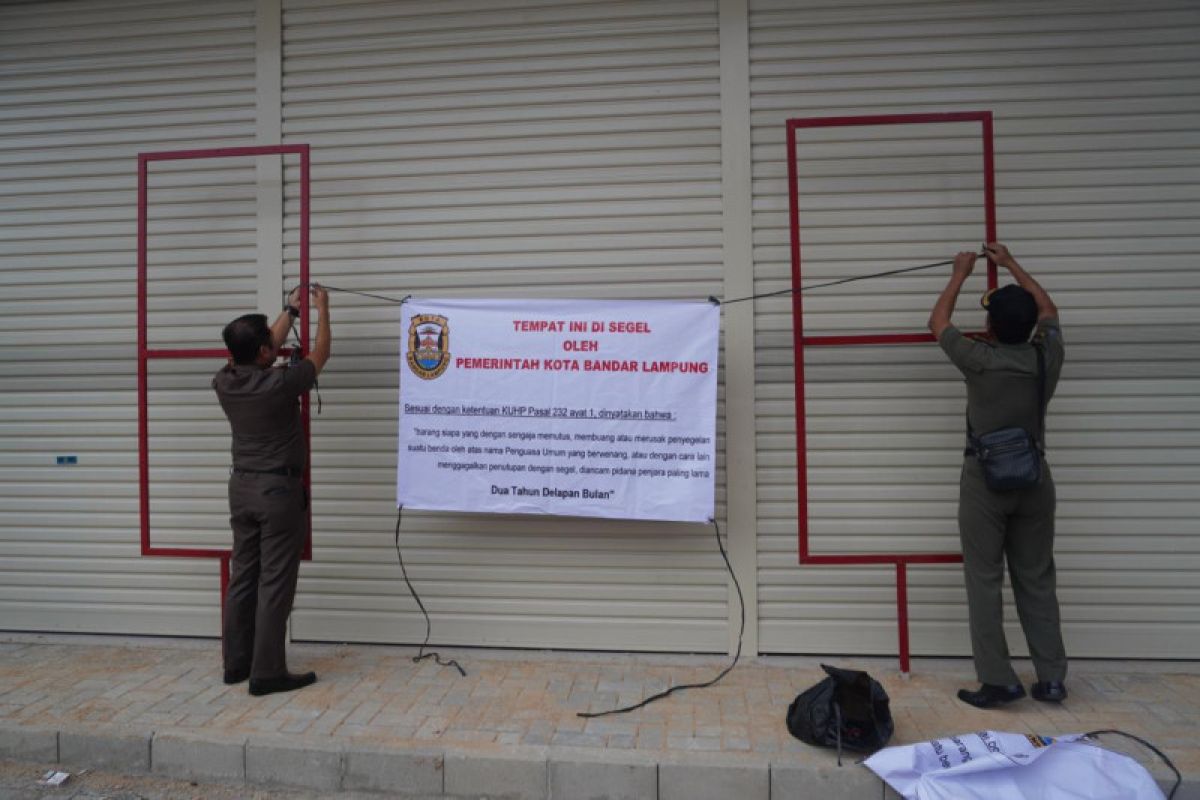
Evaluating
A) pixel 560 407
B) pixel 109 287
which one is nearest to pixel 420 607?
pixel 560 407

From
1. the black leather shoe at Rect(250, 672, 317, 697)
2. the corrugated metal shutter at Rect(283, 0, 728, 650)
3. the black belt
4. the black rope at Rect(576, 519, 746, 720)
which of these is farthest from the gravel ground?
the black belt

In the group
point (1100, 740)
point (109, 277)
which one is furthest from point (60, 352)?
point (1100, 740)

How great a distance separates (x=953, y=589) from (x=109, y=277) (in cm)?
551

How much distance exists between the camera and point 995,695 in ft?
12.3

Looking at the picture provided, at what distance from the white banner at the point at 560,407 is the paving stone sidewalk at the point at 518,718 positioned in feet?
3.04

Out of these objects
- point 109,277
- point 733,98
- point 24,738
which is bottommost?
point 24,738

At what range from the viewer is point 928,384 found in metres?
4.37

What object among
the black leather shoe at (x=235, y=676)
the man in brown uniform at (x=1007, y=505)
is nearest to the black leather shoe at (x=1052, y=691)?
the man in brown uniform at (x=1007, y=505)

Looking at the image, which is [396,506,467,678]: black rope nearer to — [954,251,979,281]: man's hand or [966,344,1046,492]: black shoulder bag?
[966,344,1046,492]: black shoulder bag

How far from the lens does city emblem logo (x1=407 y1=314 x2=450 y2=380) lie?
14.2 feet

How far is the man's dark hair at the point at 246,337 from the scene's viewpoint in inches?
155

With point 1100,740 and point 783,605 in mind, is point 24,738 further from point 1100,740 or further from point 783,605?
point 1100,740

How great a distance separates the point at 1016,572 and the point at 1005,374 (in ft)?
3.27

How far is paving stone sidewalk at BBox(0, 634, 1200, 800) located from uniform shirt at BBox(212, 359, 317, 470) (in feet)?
4.06
